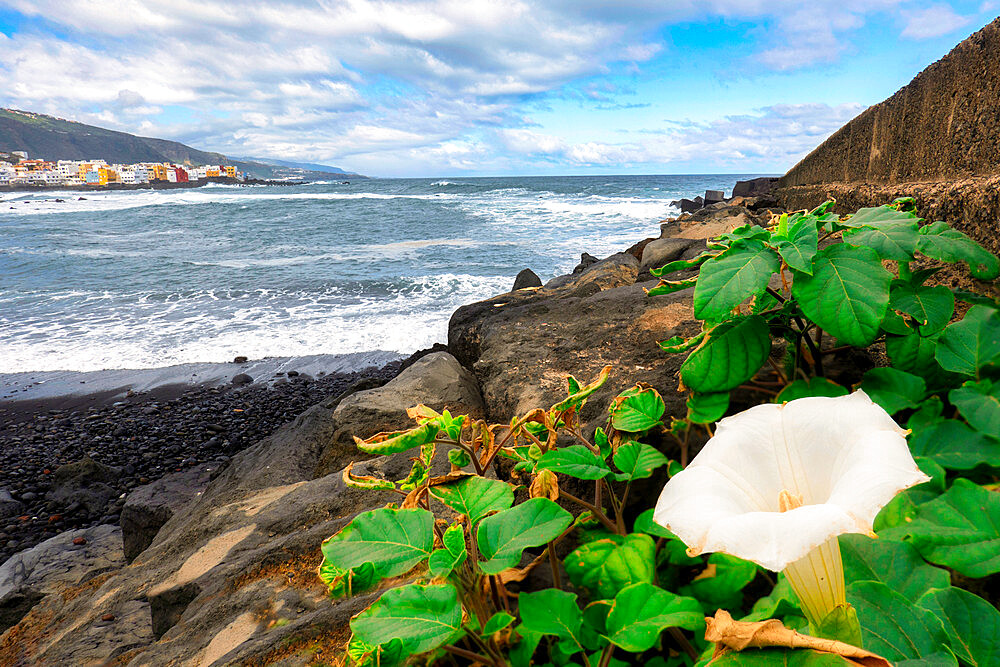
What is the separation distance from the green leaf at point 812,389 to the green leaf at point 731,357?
12cm

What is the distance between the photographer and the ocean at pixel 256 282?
8.78 meters

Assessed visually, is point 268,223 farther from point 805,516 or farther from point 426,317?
point 805,516

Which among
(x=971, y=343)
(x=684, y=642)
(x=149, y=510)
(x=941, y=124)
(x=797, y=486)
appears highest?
(x=941, y=124)

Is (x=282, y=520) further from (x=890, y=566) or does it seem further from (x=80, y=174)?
(x=80, y=174)

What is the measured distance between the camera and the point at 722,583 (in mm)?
1068

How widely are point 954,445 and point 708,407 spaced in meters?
0.50

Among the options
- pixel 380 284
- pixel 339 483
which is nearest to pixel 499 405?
pixel 339 483

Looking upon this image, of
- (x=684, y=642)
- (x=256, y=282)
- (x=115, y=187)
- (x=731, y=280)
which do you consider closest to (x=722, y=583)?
(x=684, y=642)

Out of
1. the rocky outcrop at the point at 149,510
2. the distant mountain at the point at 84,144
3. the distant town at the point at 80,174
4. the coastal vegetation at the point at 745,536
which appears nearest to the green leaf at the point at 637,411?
the coastal vegetation at the point at 745,536

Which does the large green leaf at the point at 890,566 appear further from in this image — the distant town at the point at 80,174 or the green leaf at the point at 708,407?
the distant town at the point at 80,174

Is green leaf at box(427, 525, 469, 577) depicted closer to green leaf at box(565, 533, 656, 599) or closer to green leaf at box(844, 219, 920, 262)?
green leaf at box(565, 533, 656, 599)

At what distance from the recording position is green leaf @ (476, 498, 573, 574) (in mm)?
949

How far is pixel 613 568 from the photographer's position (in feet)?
3.64

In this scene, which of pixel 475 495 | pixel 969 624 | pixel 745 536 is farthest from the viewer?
pixel 475 495
